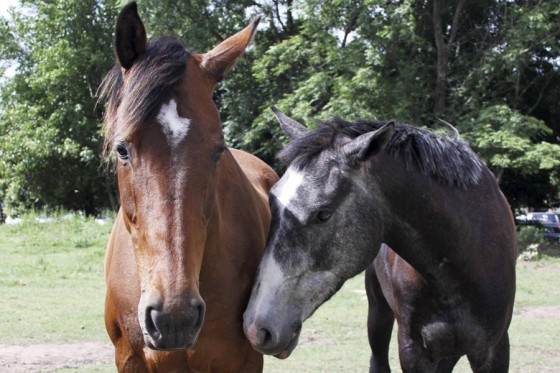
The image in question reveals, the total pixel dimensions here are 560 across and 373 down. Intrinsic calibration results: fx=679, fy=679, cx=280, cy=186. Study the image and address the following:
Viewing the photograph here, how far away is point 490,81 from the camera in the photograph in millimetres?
18547

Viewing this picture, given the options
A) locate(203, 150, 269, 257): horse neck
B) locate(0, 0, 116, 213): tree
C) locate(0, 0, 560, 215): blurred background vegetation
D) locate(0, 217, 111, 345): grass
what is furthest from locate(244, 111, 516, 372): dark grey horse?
locate(0, 0, 116, 213): tree

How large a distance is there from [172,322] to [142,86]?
96 centimetres

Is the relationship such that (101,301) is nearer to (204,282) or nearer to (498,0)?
(204,282)

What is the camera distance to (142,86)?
2748mm

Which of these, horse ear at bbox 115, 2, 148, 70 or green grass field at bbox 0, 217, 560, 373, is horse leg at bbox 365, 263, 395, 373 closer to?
green grass field at bbox 0, 217, 560, 373

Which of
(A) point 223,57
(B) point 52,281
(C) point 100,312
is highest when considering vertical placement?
(A) point 223,57

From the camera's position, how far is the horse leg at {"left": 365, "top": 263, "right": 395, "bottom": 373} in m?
5.43

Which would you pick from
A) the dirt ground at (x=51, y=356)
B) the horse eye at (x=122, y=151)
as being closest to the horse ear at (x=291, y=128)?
the horse eye at (x=122, y=151)

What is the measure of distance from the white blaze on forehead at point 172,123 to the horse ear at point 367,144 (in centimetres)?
102

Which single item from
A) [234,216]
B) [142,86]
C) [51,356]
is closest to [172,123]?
[142,86]

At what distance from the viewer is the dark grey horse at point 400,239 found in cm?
330

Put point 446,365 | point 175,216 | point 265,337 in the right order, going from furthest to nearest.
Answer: point 446,365 → point 265,337 → point 175,216

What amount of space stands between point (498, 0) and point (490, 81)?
2294 mm

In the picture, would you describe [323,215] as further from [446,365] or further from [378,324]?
[378,324]
